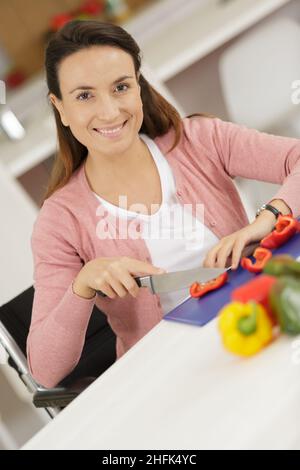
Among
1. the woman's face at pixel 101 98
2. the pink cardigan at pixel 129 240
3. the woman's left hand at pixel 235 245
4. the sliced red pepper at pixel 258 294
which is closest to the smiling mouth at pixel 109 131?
the woman's face at pixel 101 98

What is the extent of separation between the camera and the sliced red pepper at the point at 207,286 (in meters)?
0.95

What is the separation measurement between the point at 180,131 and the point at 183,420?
0.62m

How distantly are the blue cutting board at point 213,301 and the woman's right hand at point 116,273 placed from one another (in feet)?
0.20

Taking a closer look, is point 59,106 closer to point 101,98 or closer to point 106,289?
point 101,98

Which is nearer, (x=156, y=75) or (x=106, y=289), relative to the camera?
(x=106, y=289)

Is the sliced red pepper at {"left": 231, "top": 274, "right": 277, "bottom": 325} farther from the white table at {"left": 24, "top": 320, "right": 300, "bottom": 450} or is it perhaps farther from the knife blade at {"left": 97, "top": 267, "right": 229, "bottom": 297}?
the knife blade at {"left": 97, "top": 267, "right": 229, "bottom": 297}

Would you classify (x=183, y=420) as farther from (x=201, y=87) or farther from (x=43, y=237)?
(x=201, y=87)

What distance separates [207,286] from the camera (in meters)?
0.95

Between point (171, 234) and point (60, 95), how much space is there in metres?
0.28

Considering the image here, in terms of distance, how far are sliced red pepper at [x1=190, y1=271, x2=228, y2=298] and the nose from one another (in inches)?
11.0

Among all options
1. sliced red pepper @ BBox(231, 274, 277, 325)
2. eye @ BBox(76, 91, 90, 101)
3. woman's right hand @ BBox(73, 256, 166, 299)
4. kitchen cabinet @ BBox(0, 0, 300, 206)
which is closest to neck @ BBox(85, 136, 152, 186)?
eye @ BBox(76, 91, 90, 101)

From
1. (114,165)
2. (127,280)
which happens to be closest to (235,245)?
Answer: (127,280)

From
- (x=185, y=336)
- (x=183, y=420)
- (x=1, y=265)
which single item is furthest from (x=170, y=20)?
(x=183, y=420)

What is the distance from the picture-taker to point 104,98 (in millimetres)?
1050
